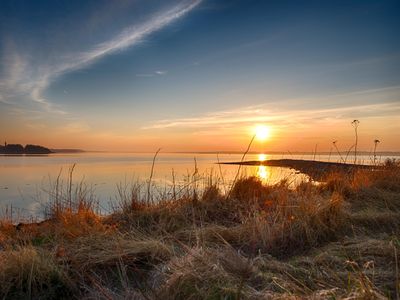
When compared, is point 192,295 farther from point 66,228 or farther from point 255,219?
point 66,228

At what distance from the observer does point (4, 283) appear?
324 centimetres

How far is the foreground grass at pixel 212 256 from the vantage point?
2.75 metres

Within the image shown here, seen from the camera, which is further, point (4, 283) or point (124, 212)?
point (124, 212)

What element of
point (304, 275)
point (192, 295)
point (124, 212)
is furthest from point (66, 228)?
point (304, 275)

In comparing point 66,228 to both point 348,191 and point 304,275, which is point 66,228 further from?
point 348,191

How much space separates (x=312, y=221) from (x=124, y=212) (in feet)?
11.8

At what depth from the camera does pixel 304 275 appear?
124 inches

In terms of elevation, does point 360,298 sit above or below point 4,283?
above

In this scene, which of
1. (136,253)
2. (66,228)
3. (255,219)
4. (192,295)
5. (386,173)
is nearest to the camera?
(192,295)

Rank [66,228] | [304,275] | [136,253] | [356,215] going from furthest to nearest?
1. [356,215]
2. [66,228]
3. [136,253]
4. [304,275]

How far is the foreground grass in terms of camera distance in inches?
108

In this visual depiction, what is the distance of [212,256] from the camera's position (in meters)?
3.33

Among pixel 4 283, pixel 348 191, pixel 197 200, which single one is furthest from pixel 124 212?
pixel 348 191

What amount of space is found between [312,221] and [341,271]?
160 cm
